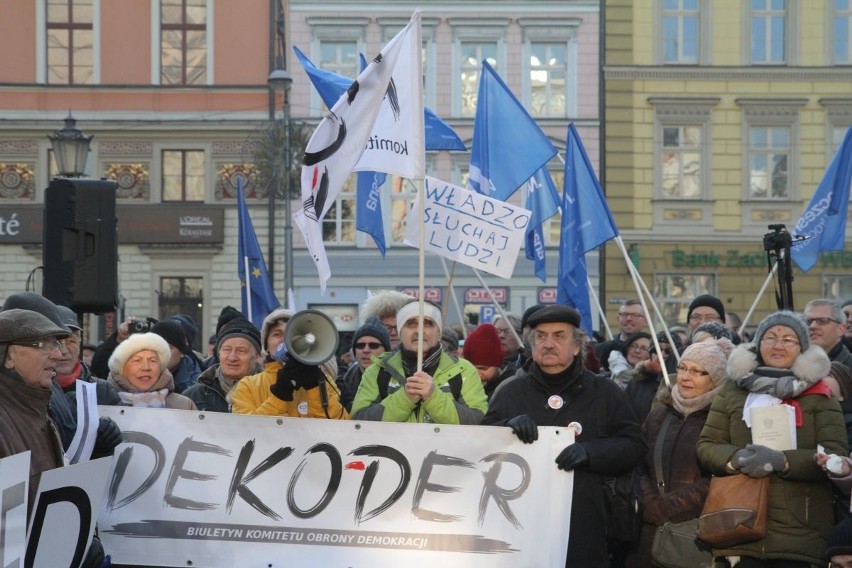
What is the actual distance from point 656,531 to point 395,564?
4.18ft

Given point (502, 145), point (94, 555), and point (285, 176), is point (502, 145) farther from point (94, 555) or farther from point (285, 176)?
point (285, 176)

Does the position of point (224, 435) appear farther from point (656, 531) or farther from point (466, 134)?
point (466, 134)

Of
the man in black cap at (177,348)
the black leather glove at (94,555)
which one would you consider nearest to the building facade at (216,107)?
the man in black cap at (177,348)

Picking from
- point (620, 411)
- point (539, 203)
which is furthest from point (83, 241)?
point (539, 203)

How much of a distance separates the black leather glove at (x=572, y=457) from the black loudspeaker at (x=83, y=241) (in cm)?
323

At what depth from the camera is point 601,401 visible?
20.1ft

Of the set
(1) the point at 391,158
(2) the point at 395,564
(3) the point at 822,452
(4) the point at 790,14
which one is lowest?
(2) the point at 395,564

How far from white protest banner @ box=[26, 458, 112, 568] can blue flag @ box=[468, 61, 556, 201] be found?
623 cm

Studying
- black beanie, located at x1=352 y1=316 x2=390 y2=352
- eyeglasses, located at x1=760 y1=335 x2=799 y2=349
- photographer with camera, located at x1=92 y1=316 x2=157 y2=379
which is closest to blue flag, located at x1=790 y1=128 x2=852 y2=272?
black beanie, located at x1=352 y1=316 x2=390 y2=352

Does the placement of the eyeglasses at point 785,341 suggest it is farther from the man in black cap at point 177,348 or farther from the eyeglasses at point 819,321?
the man in black cap at point 177,348

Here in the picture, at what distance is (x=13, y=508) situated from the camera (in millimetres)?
4387

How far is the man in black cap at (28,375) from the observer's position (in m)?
4.88

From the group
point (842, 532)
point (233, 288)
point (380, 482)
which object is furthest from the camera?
point (233, 288)

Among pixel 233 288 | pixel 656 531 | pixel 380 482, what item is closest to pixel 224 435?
pixel 380 482
